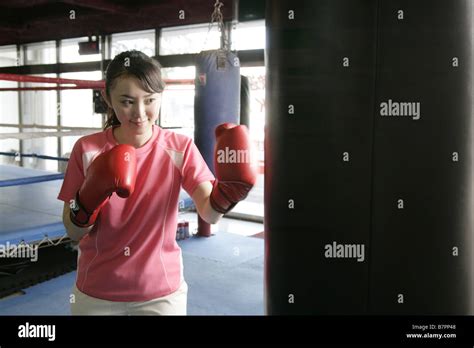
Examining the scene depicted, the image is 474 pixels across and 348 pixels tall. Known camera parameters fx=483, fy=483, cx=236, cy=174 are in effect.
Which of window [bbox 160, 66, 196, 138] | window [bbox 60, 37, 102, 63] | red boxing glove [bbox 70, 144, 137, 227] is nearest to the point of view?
red boxing glove [bbox 70, 144, 137, 227]

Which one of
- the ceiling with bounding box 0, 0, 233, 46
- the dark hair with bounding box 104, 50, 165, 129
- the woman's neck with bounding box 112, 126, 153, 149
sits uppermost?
the ceiling with bounding box 0, 0, 233, 46


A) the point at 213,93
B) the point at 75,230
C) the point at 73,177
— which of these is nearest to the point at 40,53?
the point at 213,93

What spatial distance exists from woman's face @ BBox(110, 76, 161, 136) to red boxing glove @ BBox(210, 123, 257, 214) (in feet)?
0.56

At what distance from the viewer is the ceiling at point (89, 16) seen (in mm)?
4980

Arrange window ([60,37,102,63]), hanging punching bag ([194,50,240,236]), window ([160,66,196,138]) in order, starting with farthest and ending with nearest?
window ([60,37,102,63]) → window ([160,66,196,138]) → hanging punching bag ([194,50,240,236])

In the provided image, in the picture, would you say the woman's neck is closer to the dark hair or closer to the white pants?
the dark hair

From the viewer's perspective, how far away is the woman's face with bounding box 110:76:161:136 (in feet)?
3.33

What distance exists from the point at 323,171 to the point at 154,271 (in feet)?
1.57

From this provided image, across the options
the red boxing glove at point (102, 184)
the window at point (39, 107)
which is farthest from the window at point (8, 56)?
the red boxing glove at point (102, 184)

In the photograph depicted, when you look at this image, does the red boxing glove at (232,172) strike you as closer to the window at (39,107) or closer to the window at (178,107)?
the window at (178,107)

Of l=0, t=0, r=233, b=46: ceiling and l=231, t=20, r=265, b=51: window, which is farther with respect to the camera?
l=0, t=0, r=233, b=46: ceiling

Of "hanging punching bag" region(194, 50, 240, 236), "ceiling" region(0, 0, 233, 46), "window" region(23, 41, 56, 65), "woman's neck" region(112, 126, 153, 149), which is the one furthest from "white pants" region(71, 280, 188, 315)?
"window" region(23, 41, 56, 65)

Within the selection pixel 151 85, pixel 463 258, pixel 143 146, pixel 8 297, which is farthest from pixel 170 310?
pixel 8 297

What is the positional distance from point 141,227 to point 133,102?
265 mm
